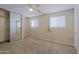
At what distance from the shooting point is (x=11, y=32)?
1771 millimetres

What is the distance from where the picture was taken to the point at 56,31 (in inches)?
64.9

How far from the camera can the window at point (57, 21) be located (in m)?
1.62

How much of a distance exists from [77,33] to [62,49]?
0.40 m

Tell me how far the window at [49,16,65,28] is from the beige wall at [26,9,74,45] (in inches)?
2.8

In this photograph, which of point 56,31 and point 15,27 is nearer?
point 56,31

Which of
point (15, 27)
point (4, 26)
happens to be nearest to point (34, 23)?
point (15, 27)

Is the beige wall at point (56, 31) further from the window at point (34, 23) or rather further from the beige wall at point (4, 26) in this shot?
the beige wall at point (4, 26)

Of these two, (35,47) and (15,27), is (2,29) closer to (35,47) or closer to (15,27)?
(15,27)

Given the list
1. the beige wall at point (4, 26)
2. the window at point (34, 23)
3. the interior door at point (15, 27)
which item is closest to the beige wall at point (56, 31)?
the window at point (34, 23)

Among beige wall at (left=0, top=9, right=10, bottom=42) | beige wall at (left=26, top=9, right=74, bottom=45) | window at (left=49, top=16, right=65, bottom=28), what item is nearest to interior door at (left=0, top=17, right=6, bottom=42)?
beige wall at (left=0, top=9, right=10, bottom=42)

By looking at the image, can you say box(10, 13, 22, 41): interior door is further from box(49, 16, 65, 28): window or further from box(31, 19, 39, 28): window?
box(49, 16, 65, 28): window

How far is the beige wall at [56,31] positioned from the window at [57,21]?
0.24 feet

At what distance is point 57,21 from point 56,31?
0.20 metres
